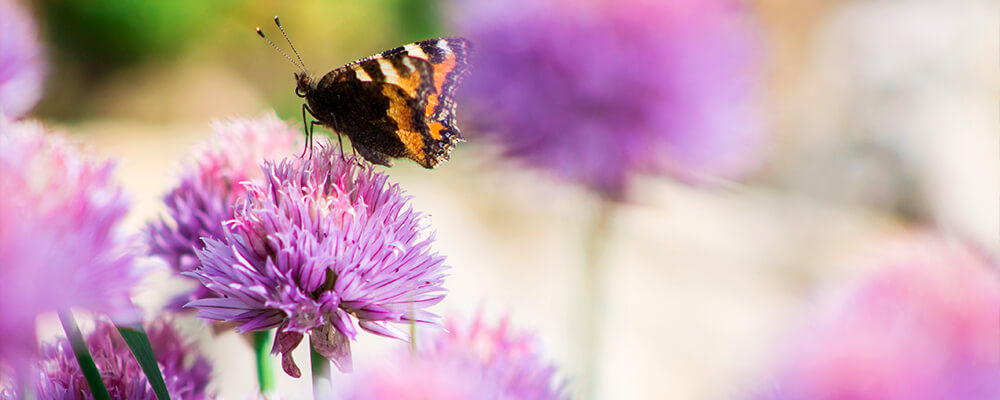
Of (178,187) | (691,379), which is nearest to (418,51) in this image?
(178,187)

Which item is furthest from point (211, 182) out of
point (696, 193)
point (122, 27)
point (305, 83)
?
point (122, 27)

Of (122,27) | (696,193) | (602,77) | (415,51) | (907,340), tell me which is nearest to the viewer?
(907,340)

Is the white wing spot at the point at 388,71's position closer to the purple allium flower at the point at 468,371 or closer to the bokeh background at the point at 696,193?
the purple allium flower at the point at 468,371

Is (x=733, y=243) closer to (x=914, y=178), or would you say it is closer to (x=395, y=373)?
(x=914, y=178)

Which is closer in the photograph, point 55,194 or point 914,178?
point 55,194

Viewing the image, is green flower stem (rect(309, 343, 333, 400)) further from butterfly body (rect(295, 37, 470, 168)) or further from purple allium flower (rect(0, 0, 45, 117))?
purple allium flower (rect(0, 0, 45, 117))

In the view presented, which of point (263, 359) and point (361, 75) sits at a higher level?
point (361, 75)

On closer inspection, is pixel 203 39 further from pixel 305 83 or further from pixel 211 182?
pixel 211 182
